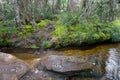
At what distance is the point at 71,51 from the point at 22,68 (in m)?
3.88

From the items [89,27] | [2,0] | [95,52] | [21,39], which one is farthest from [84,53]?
[2,0]

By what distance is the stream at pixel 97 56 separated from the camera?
735 centimetres

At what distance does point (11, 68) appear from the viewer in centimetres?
667

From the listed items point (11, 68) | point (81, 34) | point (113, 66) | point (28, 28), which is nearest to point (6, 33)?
point (28, 28)

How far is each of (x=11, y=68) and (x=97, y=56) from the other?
Result: 14.6ft

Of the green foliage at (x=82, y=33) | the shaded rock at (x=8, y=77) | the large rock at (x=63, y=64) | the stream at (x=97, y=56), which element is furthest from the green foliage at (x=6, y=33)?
the shaded rock at (x=8, y=77)

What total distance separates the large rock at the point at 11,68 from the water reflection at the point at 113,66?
3343 mm

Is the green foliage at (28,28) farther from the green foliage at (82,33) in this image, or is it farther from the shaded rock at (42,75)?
the shaded rock at (42,75)

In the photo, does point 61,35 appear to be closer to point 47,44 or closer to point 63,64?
point 47,44

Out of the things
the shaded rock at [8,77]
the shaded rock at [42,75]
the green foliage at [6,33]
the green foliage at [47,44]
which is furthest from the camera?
the green foliage at [6,33]

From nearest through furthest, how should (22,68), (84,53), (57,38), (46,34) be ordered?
1. (22,68)
2. (84,53)
3. (57,38)
4. (46,34)

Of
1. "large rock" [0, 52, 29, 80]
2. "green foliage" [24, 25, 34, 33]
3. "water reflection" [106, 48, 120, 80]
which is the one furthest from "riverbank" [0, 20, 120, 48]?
"large rock" [0, 52, 29, 80]

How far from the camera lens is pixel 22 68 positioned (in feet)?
22.4

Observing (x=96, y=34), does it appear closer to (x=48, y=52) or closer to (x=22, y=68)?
(x=48, y=52)
